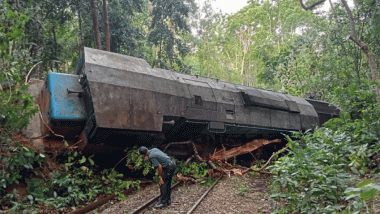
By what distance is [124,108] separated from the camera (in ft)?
21.3

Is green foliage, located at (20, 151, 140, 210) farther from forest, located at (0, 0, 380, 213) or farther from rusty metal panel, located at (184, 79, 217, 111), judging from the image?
rusty metal panel, located at (184, 79, 217, 111)

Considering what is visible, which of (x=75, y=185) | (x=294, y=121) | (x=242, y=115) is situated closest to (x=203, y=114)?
(x=242, y=115)

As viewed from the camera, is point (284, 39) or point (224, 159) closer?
point (224, 159)

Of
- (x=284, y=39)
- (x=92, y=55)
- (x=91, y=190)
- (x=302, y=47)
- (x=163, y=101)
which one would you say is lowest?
(x=91, y=190)

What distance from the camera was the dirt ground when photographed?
5770 mm

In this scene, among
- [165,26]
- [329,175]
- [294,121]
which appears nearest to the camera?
[329,175]

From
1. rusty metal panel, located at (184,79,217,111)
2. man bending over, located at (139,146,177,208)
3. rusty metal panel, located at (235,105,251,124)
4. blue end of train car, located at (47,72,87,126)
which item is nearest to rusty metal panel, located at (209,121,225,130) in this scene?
rusty metal panel, located at (184,79,217,111)

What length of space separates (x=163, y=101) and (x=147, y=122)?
0.78 metres

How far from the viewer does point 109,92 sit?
6.35 meters

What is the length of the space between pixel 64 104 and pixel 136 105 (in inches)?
69.8

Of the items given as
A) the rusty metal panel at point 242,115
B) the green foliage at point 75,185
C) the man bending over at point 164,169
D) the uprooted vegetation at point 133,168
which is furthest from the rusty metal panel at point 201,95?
the green foliage at point 75,185

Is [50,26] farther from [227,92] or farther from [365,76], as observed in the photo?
[365,76]

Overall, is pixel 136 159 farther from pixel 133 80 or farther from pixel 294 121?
pixel 294 121

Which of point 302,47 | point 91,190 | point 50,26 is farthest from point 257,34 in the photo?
point 91,190
